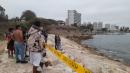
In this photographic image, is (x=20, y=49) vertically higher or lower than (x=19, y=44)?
lower

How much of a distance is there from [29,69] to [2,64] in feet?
7.90

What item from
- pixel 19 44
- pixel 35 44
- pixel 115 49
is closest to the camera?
pixel 35 44

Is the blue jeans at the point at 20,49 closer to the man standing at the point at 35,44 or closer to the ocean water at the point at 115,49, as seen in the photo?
the man standing at the point at 35,44

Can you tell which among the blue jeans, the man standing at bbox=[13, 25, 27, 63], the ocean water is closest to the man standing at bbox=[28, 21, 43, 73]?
the man standing at bbox=[13, 25, 27, 63]

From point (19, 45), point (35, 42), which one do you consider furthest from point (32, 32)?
point (19, 45)

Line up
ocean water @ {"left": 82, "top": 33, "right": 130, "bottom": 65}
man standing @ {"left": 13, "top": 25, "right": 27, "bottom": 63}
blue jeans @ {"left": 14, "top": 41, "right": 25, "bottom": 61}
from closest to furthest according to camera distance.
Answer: man standing @ {"left": 13, "top": 25, "right": 27, "bottom": 63} < blue jeans @ {"left": 14, "top": 41, "right": 25, "bottom": 61} < ocean water @ {"left": 82, "top": 33, "right": 130, "bottom": 65}

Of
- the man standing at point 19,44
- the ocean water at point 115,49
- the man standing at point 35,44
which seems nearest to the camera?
the man standing at point 35,44

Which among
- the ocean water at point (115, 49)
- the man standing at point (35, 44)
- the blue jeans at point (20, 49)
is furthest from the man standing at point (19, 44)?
the ocean water at point (115, 49)

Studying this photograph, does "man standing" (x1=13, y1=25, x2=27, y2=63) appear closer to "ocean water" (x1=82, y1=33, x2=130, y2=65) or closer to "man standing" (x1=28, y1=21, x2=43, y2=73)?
"man standing" (x1=28, y1=21, x2=43, y2=73)

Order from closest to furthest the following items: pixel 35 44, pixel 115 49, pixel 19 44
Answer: pixel 35 44
pixel 19 44
pixel 115 49

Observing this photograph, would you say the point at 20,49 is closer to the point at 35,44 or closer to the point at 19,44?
the point at 19,44

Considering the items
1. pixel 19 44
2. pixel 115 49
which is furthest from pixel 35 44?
pixel 115 49

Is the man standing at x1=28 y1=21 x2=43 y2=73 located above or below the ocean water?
above

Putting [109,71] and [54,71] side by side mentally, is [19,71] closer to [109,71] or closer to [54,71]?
[54,71]
